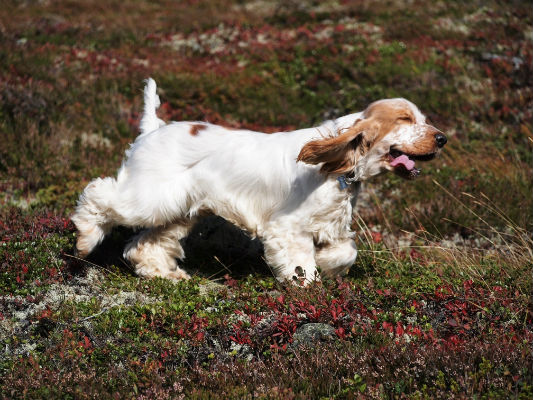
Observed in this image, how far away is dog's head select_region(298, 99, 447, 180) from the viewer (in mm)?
4583

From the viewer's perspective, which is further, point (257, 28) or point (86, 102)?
point (257, 28)

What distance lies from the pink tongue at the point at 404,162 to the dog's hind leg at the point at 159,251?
6.45 ft

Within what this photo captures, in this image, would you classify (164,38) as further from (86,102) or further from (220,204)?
(220,204)

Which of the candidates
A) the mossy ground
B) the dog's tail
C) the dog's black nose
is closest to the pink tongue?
the dog's black nose

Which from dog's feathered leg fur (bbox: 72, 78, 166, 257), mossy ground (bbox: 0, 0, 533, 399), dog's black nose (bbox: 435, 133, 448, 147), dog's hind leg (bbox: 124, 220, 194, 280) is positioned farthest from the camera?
dog's hind leg (bbox: 124, 220, 194, 280)

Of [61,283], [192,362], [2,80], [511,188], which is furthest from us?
[2,80]

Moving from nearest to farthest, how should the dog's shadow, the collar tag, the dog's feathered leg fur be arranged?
1. the collar tag
2. the dog's feathered leg fur
3. the dog's shadow

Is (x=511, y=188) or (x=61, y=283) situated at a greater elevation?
(x=61, y=283)

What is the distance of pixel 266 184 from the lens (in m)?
5.02

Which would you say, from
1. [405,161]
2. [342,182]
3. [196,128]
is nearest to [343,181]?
[342,182]

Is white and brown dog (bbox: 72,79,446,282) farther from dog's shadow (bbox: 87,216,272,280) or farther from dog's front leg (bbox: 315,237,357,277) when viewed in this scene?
dog's shadow (bbox: 87,216,272,280)

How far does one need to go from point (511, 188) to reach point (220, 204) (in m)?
4.05

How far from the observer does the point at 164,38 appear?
13.1 metres

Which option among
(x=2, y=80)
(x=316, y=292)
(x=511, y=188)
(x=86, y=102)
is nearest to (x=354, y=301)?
(x=316, y=292)
